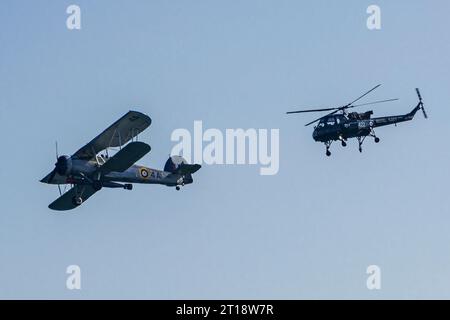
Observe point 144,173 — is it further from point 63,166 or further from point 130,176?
point 63,166

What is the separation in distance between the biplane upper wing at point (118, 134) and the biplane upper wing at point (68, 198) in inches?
175

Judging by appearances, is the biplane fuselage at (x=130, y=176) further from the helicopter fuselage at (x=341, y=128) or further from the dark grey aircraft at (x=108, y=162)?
the helicopter fuselage at (x=341, y=128)

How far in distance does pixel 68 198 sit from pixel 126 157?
26.8 ft

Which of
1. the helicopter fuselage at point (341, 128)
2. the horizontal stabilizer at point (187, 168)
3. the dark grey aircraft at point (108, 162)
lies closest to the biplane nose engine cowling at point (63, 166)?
the dark grey aircraft at point (108, 162)

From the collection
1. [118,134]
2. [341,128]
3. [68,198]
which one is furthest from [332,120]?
[68,198]

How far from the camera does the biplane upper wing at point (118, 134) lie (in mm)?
56562

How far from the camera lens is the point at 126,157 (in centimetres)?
5666

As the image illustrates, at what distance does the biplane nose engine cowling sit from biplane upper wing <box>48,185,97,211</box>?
5.06 meters
